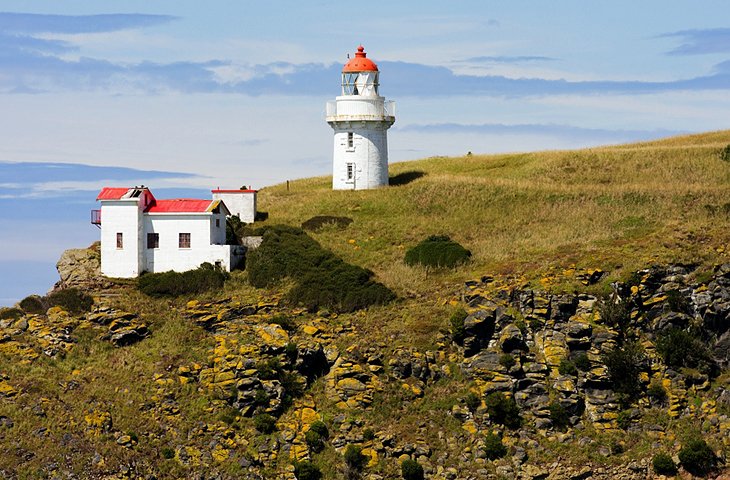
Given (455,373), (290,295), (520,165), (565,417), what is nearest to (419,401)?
(455,373)

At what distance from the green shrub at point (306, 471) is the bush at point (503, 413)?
8.52 meters

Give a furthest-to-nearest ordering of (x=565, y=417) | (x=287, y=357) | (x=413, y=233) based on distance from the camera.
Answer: (x=413, y=233)
(x=287, y=357)
(x=565, y=417)

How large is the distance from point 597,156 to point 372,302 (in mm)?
36236

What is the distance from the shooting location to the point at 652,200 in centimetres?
7862

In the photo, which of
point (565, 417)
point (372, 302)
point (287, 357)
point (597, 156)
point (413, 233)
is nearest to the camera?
point (565, 417)

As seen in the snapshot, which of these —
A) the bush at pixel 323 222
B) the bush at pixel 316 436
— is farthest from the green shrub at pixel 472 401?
Answer: the bush at pixel 323 222

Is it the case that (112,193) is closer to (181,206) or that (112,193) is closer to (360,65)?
(181,206)

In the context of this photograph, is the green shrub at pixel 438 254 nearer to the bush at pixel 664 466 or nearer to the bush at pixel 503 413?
the bush at pixel 503 413

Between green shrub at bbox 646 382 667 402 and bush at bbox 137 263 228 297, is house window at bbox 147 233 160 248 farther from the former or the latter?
green shrub at bbox 646 382 667 402

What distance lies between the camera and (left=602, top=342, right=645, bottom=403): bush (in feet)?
191

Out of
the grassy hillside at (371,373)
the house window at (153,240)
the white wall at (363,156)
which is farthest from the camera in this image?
the white wall at (363,156)

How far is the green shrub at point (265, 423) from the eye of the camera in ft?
192

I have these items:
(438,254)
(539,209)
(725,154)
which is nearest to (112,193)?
(438,254)

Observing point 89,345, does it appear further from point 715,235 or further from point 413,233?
point 715,235
